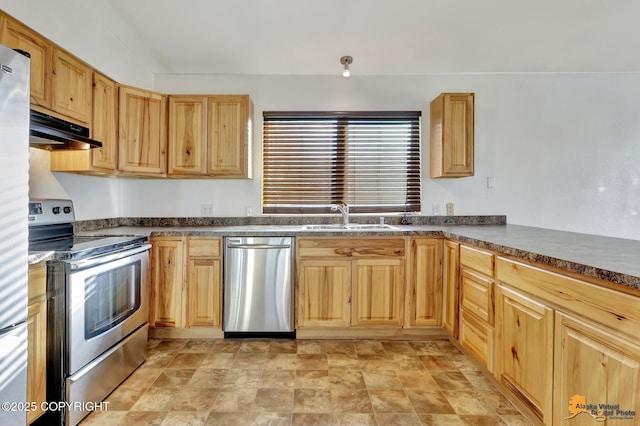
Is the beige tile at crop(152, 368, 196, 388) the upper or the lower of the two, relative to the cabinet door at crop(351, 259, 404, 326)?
lower

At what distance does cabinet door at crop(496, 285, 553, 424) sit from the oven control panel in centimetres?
277

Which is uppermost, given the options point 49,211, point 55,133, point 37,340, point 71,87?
point 71,87

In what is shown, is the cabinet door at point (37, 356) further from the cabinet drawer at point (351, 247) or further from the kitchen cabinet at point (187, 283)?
the cabinet drawer at point (351, 247)

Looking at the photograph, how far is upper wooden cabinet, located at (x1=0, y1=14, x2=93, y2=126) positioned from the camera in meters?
1.56

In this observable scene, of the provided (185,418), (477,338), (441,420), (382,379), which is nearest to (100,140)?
(185,418)

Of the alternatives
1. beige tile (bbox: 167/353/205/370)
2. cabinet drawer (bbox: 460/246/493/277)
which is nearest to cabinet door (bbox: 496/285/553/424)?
cabinet drawer (bbox: 460/246/493/277)

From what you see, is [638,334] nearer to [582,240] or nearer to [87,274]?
[582,240]

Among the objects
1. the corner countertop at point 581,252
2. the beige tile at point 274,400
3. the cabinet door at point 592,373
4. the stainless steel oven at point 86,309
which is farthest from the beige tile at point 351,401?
the stainless steel oven at point 86,309

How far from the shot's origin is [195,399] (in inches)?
68.2

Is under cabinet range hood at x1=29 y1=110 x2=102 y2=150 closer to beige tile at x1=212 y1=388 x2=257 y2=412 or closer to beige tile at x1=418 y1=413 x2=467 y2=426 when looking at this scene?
beige tile at x1=212 y1=388 x2=257 y2=412

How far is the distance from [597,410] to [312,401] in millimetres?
1293

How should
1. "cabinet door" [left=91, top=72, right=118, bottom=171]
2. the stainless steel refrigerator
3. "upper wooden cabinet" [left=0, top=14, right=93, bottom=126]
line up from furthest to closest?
"cabinet door" [left=91, top=72, right=118, bottom=171] → "upper wooden cabinet" [left=0, top=14, right=93, bottom=126] → the stainless steel refrigerator

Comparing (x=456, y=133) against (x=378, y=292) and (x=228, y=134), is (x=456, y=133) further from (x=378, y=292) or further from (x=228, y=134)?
(x=228, y=134)

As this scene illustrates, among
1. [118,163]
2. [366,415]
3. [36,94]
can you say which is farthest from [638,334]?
[118,163]
